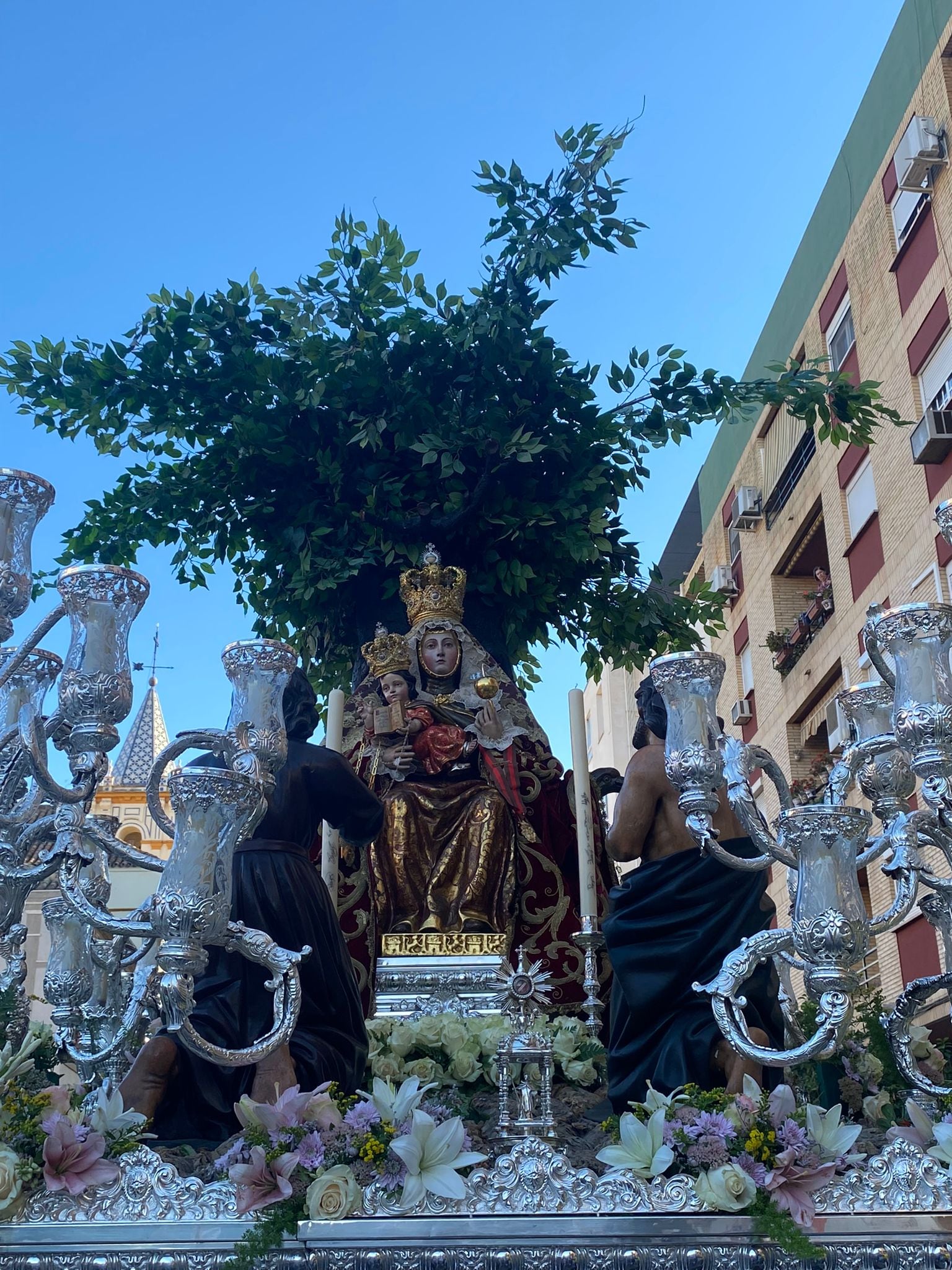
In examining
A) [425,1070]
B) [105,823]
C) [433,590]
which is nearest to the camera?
[105,823]

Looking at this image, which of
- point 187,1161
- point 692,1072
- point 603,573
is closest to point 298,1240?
point 187,1161

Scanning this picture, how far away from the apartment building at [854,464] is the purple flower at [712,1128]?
28.7 feet

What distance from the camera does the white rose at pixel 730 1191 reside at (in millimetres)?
3652

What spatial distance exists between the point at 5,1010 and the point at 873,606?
2975 millimetres

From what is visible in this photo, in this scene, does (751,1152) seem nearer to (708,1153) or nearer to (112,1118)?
(708,1153)

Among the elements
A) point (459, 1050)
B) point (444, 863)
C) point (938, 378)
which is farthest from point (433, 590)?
point (938, 378)

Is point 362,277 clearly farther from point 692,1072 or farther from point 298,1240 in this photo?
point 298,1240

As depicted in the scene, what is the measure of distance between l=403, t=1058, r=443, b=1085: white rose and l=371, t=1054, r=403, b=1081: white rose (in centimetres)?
3

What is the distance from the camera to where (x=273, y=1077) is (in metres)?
4.57

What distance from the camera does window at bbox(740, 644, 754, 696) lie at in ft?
72.1

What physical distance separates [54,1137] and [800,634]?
1611 centimetres

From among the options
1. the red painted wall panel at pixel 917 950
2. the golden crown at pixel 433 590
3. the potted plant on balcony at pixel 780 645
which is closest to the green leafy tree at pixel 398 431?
the golden crown at pixel 433 590

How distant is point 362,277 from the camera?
823 cm

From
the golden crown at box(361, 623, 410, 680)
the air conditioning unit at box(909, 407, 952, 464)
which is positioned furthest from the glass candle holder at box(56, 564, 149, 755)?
the air conditioning unit at box(909, 407, 952, 464)
